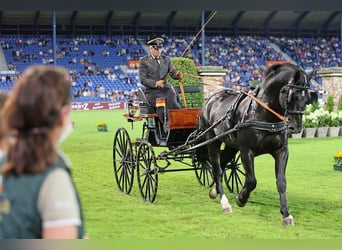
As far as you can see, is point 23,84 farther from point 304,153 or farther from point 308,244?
point 304,153

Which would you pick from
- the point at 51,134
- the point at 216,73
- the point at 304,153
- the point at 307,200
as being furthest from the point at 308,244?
the point at 51,134

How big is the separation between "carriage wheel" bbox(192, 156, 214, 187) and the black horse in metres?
0.51

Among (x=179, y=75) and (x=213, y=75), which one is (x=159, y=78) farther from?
(x=213, y=75)

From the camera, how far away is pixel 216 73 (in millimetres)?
5070

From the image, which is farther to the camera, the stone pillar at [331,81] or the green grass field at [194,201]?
the stone pillar at [331,81]

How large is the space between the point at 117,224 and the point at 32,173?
2.89 m

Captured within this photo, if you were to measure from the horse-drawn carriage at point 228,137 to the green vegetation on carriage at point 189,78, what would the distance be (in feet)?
0.49

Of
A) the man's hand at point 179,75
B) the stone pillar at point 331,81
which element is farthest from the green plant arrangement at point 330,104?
the man's hand at point 179,75

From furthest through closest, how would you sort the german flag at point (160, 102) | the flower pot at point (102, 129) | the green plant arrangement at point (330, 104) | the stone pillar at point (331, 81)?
the flower pot at point (102, 129) → the green plant arrangement at point (330, 104) → the german flag at point (160, 102) → the stone pillar at point (331, 81)

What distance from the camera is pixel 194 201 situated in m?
5.27

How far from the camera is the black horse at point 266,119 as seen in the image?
4.34 metres

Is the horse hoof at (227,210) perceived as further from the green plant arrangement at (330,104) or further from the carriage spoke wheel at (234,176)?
the green plant arrangement at (330,104)

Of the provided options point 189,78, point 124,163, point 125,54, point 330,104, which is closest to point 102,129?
point 124,163

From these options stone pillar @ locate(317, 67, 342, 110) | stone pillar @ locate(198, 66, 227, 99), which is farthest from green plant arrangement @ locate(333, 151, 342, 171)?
stone pillar @ locate(198, 66, 227, 99)
